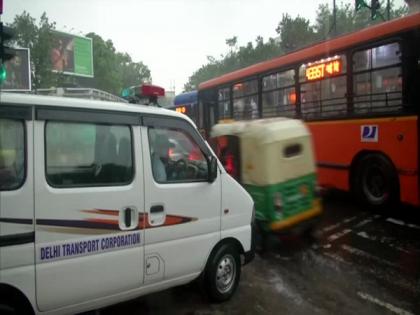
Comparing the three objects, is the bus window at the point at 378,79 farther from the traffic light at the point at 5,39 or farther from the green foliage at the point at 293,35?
the green foliage at the point at 293,35

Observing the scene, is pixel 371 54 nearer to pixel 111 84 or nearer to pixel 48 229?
pixel 48 229

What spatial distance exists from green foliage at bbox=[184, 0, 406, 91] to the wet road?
74.6 feet

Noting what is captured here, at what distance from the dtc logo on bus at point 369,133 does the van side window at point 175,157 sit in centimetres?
481

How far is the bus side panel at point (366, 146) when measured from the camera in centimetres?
769

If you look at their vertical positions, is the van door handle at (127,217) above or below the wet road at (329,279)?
above

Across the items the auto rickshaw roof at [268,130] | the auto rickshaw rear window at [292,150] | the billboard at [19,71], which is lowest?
the auto rickshaw rear window at [292,150]

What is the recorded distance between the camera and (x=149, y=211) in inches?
157

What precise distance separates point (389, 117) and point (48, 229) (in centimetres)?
648

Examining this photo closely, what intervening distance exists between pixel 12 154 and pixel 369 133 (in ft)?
22.2

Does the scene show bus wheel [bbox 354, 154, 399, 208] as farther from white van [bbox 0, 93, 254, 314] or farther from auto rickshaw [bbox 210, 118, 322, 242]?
white van [bbox 0, 93, 254, 314]

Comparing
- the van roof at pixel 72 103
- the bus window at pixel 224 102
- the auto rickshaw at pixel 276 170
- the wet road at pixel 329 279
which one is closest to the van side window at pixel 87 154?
the van roof at pixel 72 103

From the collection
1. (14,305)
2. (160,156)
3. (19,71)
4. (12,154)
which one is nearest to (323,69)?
(160,156)

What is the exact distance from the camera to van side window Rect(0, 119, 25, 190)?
10.5 feet

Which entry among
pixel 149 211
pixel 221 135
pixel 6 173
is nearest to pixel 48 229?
pixel 6 173
